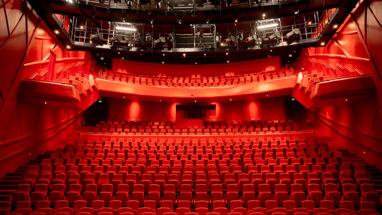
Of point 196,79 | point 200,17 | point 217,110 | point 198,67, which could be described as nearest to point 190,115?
point 217,110

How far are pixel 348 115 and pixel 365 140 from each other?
0.88 meters

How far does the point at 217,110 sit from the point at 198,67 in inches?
92.7

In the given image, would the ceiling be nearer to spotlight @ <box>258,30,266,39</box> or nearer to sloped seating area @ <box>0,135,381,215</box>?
spotlight @ <box>258,30,266,39</box>

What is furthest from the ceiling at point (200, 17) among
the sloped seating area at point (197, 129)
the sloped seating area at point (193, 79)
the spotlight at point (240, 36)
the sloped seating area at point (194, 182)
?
the sloped seating area at point (194, 182)

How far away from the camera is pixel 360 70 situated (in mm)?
5742

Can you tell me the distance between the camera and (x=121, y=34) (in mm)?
9906

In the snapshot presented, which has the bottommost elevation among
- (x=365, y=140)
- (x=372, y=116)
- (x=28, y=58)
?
(x=365, y=140)

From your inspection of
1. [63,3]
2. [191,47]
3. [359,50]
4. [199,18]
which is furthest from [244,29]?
[63,3]

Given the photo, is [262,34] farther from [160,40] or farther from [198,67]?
[160,40]

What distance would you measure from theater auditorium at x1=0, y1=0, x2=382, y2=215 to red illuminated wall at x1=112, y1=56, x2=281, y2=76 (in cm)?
9

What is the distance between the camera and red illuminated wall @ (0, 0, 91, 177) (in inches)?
191

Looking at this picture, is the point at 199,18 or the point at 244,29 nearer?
the point at 199,18

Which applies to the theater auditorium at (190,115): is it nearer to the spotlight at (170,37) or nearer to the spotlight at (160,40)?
the spotlight at (160,40)

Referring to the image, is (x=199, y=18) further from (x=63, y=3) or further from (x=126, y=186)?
(x=126, y=186)
